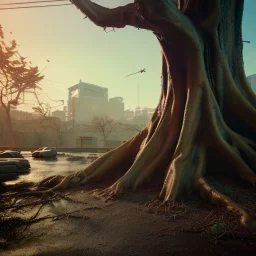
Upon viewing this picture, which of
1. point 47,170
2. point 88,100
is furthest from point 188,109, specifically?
point 88,100

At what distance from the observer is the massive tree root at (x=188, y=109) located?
385 centimetres

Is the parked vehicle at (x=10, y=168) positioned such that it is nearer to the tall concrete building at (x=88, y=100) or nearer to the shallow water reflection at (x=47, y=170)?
the shallow water reflection at (x=47, y=170)

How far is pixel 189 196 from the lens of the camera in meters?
3.48

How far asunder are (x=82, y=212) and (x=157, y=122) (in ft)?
10.1

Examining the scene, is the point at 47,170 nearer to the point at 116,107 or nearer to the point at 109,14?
the point at 109,14

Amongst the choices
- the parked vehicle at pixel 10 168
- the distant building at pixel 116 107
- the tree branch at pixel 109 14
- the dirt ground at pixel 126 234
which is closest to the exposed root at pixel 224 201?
the dirt ground at pixel 126 234

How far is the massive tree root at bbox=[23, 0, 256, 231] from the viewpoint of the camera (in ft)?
12.6

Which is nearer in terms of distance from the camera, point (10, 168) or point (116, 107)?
point (10, 168)

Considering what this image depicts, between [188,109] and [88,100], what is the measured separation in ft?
278

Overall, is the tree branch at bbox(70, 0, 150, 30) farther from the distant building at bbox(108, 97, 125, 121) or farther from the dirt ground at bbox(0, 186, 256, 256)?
the distant building at bbox(108, 97, 125, 121)

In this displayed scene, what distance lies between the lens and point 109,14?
513 centimetres

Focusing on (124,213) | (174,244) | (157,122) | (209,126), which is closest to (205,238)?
(174,244)

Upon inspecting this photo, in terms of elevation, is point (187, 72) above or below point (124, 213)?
above

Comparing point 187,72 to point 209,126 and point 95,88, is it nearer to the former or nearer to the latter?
point 209,126
